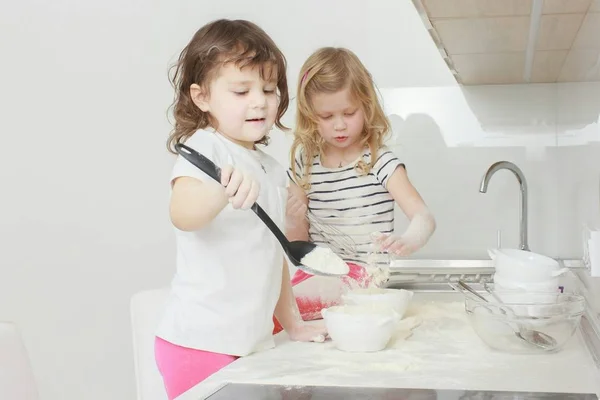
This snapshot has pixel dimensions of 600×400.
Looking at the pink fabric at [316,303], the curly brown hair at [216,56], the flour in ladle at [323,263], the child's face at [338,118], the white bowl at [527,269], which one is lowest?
the pink fabric at [316,303]

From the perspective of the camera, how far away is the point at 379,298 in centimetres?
134

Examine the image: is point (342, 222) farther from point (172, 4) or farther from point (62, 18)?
point (62, 18)

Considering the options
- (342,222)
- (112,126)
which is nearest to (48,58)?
(112,126)

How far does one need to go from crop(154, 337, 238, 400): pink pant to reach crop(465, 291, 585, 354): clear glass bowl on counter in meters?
0.41

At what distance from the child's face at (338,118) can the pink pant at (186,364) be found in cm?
77

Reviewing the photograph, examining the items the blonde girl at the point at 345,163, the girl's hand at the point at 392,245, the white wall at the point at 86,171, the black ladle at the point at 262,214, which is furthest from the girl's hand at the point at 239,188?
the white wall at the point at 86,171

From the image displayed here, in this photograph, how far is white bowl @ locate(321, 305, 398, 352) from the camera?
47.1 inches

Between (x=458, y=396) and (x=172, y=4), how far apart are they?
198 cm

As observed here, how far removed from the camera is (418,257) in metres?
2.42

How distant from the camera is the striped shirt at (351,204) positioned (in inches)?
75.0

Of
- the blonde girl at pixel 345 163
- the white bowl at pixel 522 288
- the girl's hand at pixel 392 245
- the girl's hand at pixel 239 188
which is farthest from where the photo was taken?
A: the blonde girl at pixel 345 163

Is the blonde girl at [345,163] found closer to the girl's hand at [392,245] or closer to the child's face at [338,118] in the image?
the child's face at [338,118]

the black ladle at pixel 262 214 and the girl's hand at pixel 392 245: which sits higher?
the black ladle at pixel 262 214

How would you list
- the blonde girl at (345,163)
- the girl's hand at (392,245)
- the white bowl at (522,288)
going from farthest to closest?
the blonde girl at (345,163)
the girl's hand at (392,245)
the white bowl at (522,288)
